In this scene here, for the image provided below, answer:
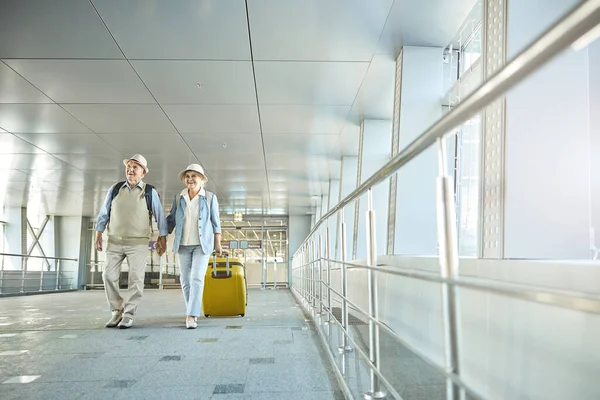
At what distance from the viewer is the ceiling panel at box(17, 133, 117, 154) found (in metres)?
7.53

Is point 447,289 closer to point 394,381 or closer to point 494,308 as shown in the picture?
point 494,308

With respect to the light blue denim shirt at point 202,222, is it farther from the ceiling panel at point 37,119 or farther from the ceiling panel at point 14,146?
the ceiling panel at point 14,146

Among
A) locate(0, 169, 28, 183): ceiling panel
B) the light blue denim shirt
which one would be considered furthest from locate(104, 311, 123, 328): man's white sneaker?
locate(0, 169, 28, 183): ceiling panel

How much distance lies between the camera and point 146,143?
7.97 m

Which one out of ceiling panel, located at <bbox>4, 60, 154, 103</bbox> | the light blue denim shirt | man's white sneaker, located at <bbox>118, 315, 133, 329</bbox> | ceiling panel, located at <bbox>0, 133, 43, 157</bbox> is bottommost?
man's white sneaker, located at <bbox>118, 315, 133, 329</bbox>

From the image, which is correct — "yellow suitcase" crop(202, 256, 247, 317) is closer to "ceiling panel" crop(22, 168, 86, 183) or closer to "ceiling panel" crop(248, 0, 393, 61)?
"ceiling panel" crop(248, 0, 393, 61)

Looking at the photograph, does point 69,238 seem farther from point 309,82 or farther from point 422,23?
point 422,23

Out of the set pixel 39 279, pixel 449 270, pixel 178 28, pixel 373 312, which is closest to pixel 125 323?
pixel 178 28

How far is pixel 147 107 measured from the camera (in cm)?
626

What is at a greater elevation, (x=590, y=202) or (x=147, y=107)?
(x=147, y=107)

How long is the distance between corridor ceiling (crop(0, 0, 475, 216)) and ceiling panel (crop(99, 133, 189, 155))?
0.10 feet

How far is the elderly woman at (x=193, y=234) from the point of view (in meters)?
4.24

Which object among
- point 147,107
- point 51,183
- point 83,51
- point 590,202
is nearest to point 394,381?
point 590,202

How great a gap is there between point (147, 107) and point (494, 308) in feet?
17.3
